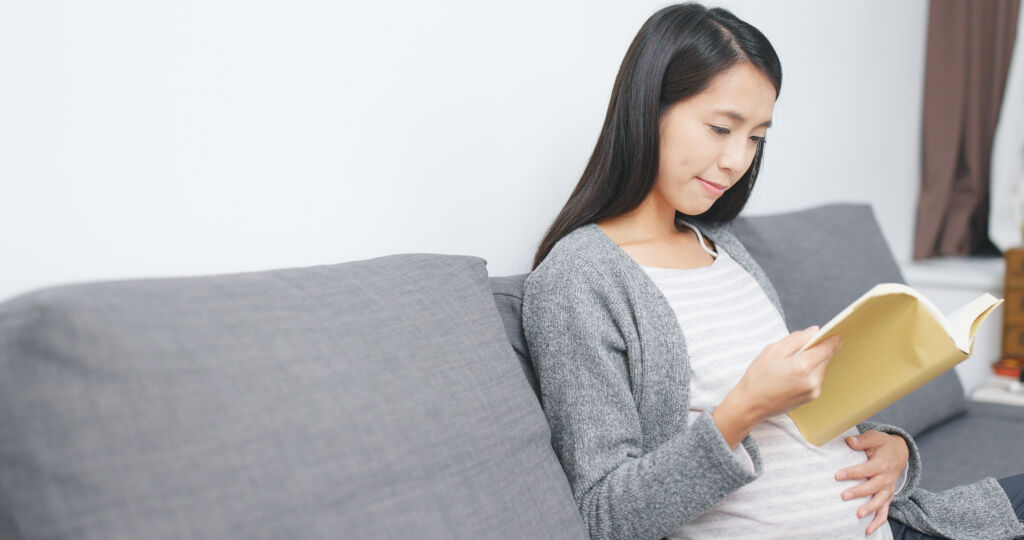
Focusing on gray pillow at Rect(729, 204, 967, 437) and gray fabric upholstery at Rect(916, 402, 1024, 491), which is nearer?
gray fabric upholstery at Rect(916, 402, 1024, 491)

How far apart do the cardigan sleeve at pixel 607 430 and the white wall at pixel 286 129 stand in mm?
273

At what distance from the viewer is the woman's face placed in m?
1.05

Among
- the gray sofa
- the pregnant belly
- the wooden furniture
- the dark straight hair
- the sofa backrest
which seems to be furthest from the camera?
the wooden furniture

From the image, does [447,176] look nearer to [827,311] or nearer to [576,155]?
[576,155]

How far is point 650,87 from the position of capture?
1067mm

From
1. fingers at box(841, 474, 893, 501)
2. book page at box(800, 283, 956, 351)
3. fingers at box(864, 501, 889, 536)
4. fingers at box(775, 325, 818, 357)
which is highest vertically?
book page at box(800, 283, 956, 351)

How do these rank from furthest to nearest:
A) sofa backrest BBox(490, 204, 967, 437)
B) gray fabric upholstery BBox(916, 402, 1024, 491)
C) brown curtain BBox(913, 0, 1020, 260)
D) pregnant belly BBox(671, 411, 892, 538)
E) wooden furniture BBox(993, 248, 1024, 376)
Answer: brown curtain BBox(913, 0, 1020, 260) → wooden furniture BBox(993, 248, 1024, 376) → sofa backrest BBox(490, 204, 967, 437) → gray fabric upholstery BBox(916, 402, 1024, 491) → pregnant belly BBox(671, 411, 892, 538)

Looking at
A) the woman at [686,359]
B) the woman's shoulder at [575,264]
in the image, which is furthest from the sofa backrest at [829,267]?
the woman's shoulder at [575,264]

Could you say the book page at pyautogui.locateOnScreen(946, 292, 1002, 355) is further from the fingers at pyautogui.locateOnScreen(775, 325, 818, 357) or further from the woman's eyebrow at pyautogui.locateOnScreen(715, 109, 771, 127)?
the woman's eyebrow at pyautogui.locateOnScreen(715, 109, 771, 127)

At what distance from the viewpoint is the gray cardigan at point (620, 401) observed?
0.86 meters

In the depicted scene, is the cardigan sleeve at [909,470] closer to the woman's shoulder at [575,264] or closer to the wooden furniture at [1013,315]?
the woman's shoulder at [575,264]

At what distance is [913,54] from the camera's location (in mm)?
2578

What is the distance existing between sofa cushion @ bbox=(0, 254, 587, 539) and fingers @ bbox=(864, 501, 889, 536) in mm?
420

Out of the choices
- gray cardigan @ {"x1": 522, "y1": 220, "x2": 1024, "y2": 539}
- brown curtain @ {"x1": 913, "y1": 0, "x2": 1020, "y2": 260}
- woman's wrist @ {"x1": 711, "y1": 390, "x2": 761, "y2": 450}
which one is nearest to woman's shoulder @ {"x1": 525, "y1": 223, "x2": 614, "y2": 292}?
gray cardigan @ {"x1": 522, "y1": 220, "x2": 1024, "y2": 539}
